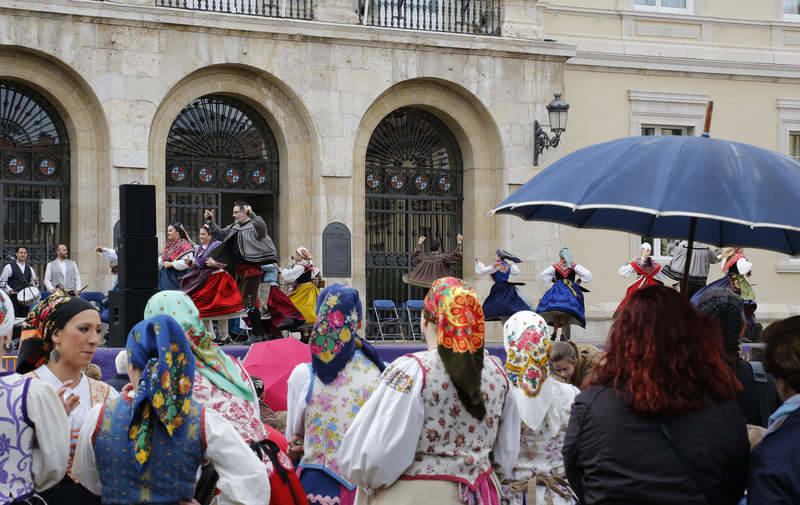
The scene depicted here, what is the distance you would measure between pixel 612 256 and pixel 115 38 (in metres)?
10.4

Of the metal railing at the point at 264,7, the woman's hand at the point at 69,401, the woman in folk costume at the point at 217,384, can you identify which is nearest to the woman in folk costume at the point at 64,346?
the woman's hand at the point at 69,401

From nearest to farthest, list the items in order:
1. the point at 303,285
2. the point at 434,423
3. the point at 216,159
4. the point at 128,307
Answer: the point at 434,423
the point at 128,307
the point at 303,285
the point at 216,159

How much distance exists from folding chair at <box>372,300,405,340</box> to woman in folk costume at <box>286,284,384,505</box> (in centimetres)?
1510

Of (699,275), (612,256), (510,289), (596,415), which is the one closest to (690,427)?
(596,415)

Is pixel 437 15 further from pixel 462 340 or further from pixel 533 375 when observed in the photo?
pixel 462 340

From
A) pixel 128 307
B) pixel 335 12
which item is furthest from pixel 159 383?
pixel 335 12

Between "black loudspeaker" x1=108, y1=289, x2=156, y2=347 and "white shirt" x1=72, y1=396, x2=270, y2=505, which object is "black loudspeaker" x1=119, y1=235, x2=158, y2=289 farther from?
"white shirt" x1=72, y1=396, x2=270, y2=505

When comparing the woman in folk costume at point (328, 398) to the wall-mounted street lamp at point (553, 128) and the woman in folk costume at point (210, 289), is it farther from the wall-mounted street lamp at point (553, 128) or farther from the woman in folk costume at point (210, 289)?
the wall-mounted street lamp at point (553, 128)

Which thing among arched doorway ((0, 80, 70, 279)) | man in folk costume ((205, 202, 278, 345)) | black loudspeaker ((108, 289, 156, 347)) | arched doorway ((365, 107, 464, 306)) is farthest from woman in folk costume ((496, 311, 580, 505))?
arched doorway ((365, 107, 464, 306))

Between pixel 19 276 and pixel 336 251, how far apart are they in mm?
5318

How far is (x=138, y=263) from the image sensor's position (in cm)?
1341

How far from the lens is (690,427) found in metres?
3.71

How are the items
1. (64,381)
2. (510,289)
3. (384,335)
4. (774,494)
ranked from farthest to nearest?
(384,335)
(510,289)
(64,381)
(774,494)

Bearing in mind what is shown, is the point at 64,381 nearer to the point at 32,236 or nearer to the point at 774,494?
the point at 774,494
